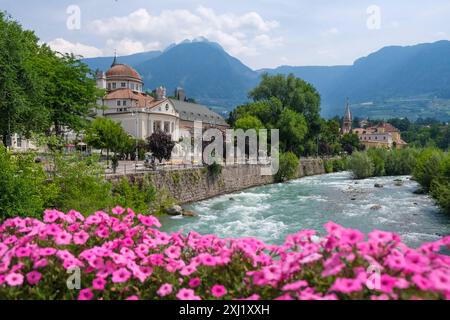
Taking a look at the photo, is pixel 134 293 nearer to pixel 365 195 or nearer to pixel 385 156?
pixel 365 195

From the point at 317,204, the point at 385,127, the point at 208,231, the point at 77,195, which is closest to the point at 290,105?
the point at 317,204

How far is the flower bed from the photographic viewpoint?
3266mm

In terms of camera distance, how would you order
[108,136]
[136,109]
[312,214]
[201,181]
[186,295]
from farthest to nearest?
1. [136,109]
2. [108,136]
3. [201,181]
4. [312,214]
5. [186,295]

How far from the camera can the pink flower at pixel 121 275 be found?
3.77m

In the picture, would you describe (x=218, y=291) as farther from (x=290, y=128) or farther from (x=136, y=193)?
(x=290, y=128)

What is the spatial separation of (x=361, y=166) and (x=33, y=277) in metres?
58.1

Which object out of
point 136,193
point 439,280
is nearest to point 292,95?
point 136,193

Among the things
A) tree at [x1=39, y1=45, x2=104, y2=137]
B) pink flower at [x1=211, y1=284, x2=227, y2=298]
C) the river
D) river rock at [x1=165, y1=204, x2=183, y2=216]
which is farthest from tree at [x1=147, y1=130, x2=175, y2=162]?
pink flower at [x1=211, y1=284, x2=227, y2=298]

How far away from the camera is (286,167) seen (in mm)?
54000

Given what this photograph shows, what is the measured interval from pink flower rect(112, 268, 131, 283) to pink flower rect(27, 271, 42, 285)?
733 millimetres

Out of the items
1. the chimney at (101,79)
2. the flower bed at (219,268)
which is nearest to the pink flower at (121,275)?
the flower bed at (219,268)

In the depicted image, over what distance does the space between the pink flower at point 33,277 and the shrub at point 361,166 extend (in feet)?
190
